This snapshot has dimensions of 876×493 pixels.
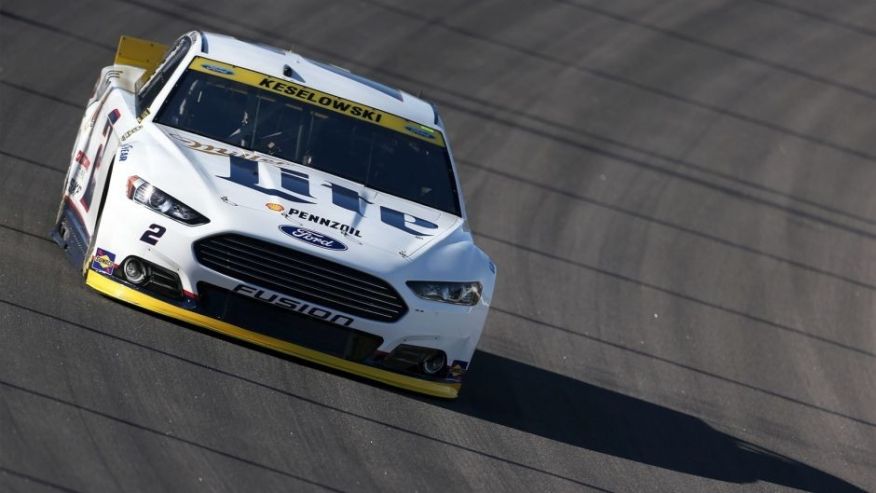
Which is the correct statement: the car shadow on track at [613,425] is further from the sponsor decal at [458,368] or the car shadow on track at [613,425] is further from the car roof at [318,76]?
the car roof at [318,76]

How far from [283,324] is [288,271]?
1.16ft

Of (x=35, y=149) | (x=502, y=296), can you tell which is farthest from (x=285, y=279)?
(x=35, y=149)

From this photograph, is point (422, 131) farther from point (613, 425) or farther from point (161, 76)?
point (613, 425)

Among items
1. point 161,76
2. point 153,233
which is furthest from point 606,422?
point 161,76

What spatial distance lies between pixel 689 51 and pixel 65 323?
13.2m

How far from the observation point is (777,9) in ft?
73.0

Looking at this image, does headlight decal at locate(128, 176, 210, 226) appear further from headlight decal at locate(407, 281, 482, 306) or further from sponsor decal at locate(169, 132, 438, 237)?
headlight decal at locate(407, 281, 482, 306)

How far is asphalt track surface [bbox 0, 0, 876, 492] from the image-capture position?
8.00 meters

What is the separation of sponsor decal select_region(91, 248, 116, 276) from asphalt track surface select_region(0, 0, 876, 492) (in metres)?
0.25

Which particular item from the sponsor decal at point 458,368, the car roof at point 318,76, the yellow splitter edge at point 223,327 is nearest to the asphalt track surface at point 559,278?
the yellow splitter edge at point 223,327

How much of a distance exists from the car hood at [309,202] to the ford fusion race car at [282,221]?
0.04ft

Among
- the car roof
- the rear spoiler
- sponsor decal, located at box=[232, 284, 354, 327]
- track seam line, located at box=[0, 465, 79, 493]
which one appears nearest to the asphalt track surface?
track seam line, located at box=[0, 465, 79, 493]

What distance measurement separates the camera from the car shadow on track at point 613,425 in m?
9.43

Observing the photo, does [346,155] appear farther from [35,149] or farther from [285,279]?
[35,149]
